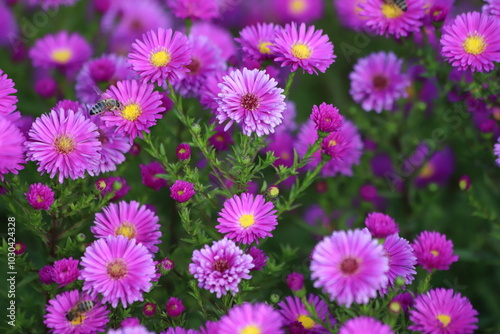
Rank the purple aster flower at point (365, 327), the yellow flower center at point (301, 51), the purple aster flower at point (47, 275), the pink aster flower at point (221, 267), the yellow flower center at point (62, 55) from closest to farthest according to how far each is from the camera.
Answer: the purple aster flower at point (365, 327) < the pink aster flower at point (221, 267) < the purple aster flower at point (47, 275) < the yellow flower center at point (301, 51) < the yellow flower center at point (62, 55)

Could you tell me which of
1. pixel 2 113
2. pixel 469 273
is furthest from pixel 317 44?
pixel 469 273

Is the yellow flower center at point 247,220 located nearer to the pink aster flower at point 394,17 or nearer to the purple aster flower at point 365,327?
the purple aster flower at point 365,327

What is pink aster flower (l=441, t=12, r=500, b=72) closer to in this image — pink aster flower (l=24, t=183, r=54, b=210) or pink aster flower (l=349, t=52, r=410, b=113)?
pink aster flower (l=349, t=52, r=410, b=113)

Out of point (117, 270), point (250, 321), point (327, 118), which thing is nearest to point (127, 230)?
point (117, 270)

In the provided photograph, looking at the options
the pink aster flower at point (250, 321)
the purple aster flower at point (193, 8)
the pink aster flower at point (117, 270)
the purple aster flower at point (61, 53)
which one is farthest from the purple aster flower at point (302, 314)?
the purple aster flower at point (61, 53)

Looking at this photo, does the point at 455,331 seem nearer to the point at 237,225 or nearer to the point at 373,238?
the point at 373,238

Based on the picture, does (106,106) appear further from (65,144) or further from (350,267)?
(350,267)
